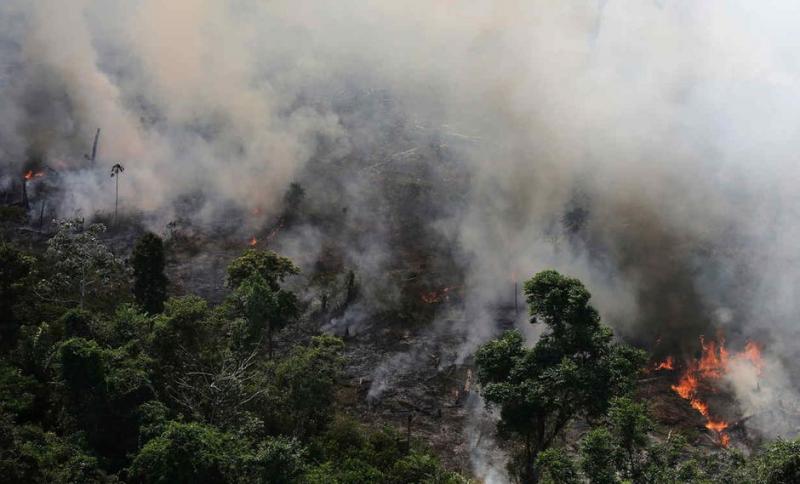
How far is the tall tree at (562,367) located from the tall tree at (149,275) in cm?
2753

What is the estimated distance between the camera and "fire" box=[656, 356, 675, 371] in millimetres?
50922

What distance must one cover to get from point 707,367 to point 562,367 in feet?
82.9

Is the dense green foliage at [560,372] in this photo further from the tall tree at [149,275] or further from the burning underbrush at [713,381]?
the tall tree at [149,275]

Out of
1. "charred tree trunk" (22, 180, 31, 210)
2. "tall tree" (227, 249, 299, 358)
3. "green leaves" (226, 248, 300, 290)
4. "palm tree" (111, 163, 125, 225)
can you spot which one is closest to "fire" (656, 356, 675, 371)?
"tall tree" (227, 249, 299, 358)

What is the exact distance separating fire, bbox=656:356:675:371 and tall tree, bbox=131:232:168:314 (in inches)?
1516

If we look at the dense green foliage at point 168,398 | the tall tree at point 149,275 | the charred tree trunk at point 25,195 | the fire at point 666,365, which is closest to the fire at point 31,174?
the charred tree trunk at point 25,195

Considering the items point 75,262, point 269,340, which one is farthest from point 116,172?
point 269,340

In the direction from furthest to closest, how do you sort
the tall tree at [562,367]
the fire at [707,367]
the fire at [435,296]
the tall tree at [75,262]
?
1. the fire at [435,296]
2. the fire at [707,367]
3. the tall tree at [75,262]
4. the tall tree at [562,367]

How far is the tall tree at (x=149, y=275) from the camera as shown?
161 ft

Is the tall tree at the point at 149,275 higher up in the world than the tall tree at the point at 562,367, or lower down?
higher up

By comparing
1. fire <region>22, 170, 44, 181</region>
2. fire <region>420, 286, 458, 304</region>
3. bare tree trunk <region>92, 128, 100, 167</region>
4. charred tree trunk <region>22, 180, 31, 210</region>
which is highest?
bare tree trunk <region>92, 128, 100, 167</region>

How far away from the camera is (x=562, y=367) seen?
31.5m

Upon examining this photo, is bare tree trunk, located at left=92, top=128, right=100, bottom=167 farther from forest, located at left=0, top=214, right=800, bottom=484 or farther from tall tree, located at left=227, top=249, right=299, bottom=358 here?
tall tree, located at left=227, top=249, right=299, bottom=358

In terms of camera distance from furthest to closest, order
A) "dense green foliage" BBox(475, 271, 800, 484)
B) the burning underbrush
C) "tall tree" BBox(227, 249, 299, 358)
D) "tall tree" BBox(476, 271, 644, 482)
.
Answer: the burning underbrush
"tall tree" BBox(227, 249, 299, 358)
"tall tree" BBox(476, 271, 644, 482)
"dense green foliage" BBox(475, 271, 800, 484)
